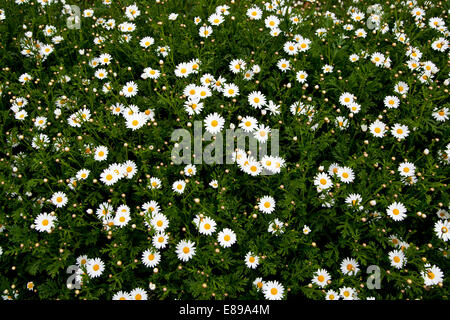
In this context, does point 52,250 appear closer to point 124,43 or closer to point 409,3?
point 124,43

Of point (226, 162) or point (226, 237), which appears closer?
point (226, 237)

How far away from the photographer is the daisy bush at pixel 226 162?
2.79 meters

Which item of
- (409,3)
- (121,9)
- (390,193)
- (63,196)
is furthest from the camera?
(121,9)

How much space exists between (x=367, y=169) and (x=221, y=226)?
1.57m

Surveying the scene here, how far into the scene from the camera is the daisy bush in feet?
9.16

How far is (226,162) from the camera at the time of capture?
3.19 m

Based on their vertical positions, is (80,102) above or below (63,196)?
above

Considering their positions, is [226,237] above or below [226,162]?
below

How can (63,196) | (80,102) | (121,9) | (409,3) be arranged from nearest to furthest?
(63,196) < (80,102) < (409,3) < (121,9)

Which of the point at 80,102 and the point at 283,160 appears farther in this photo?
the point at 80,102

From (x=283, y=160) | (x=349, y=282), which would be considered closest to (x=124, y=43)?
(x=283, y=160)

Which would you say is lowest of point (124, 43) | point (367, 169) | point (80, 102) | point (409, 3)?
point (367, 169)

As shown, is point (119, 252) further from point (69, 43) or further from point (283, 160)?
point (69, 43)

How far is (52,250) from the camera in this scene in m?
2.93
